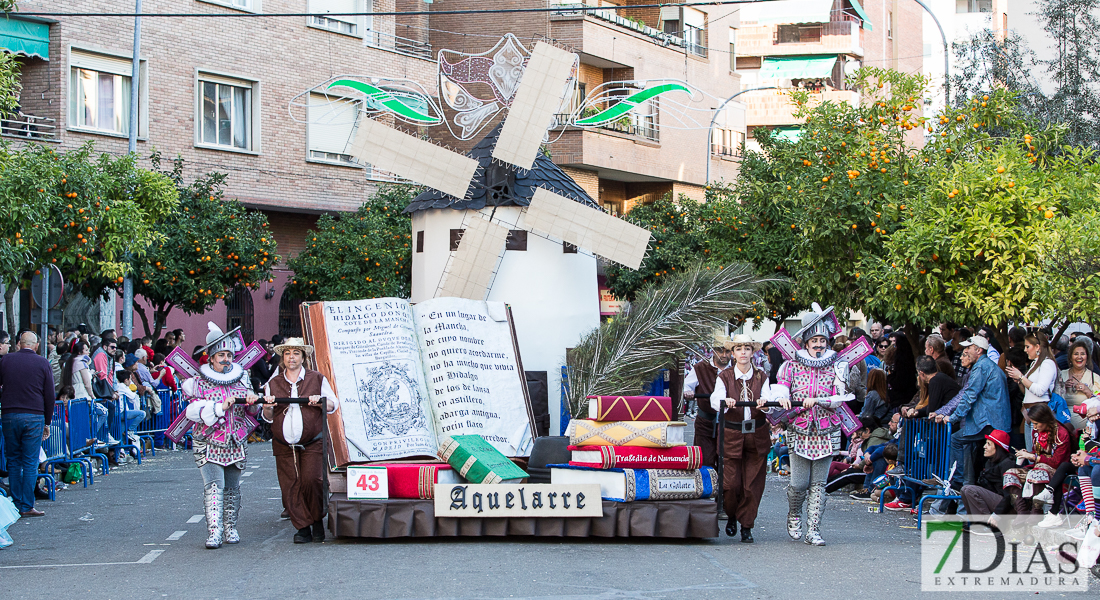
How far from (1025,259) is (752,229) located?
25.4 ft

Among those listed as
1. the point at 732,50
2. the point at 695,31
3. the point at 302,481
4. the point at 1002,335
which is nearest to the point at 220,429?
the point at 302,481

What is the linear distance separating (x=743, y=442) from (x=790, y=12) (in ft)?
143

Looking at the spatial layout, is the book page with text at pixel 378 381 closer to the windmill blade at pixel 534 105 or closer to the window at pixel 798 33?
the windmill blade at pixel 534 105

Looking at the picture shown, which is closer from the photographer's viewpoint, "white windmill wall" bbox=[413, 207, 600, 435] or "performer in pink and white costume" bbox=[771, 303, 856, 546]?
"performer in pink and white costume" bbox=[771, 303, 856, 546]

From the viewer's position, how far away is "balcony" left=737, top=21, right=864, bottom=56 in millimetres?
52062

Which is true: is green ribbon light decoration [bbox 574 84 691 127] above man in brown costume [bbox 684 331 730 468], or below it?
above

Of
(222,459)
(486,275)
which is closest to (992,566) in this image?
(222,459)

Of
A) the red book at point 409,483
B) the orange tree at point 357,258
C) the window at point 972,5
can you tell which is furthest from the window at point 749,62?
the red book at point 409,483

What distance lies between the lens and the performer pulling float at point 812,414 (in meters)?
11.0

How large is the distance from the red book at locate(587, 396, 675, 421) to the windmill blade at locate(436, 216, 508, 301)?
6.18 meters

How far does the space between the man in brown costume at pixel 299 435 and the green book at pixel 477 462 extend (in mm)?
1224

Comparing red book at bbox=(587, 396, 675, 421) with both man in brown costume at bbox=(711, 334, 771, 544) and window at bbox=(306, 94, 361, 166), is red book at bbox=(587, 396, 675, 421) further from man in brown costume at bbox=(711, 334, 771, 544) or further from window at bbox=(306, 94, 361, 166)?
window at bbox=(306, 94, 361, 166)

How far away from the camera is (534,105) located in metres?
18.2

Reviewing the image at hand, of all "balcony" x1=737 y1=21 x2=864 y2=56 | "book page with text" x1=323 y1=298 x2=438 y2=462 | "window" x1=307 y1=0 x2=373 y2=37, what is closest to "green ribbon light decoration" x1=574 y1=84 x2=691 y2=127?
"book page with text" x1=323 y1=298 x2=438 y2=462
